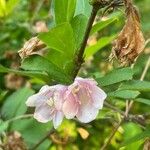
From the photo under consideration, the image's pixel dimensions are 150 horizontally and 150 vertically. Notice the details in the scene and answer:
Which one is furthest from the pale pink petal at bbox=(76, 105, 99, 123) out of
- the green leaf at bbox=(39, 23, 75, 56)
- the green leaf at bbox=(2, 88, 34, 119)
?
the green leaf at bbox=(2, 88, 34, 119)

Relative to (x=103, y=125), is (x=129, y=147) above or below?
above

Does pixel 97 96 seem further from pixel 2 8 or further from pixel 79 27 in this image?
pixel 2 8

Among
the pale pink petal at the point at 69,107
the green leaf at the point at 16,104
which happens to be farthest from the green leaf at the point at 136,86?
the green leaf at the point at 16,104

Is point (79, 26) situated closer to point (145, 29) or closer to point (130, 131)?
point (130, 131)

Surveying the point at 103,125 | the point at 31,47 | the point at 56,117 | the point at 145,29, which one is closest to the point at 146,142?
the point at 56,117

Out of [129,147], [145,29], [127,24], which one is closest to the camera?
[127,24]

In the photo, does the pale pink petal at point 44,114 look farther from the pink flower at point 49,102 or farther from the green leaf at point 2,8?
the green leaf at point 2,8
